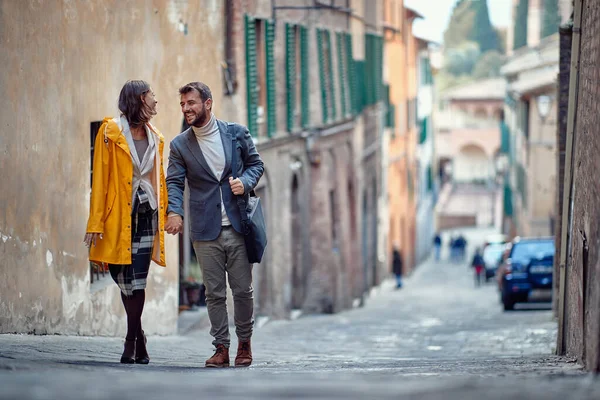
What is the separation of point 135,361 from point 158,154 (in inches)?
51.5

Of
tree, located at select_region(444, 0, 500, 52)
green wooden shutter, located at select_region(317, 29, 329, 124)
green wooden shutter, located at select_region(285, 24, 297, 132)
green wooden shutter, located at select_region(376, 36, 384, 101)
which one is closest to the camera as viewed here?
green wooden shutter, located at select_region(285, 24, 297, 132)

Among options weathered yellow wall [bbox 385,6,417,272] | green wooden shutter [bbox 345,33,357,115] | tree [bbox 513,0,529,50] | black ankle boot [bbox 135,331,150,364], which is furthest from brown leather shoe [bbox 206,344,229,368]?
tree [bbox 513,0,529,50]

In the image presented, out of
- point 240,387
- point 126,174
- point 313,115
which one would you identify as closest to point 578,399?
point 240,387

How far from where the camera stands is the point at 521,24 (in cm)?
7181

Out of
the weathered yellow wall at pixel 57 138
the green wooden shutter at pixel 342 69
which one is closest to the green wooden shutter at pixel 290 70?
the green wooden shutter at pixel 342 69

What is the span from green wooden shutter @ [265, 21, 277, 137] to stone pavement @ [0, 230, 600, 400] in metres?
3.21

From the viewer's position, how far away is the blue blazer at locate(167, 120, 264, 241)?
8.47 metres

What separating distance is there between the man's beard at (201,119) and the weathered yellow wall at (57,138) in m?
1.43

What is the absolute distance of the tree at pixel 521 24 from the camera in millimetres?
71438

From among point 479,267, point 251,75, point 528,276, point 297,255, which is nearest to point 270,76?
point 251,75

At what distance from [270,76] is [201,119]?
41.5 feet

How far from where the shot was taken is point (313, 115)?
2552 cm

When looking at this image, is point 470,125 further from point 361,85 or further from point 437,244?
point 361,85

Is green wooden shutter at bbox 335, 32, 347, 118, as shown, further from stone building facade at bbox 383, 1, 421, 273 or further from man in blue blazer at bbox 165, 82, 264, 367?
man in blue blazer at bbox 165, 82, 264, 367
